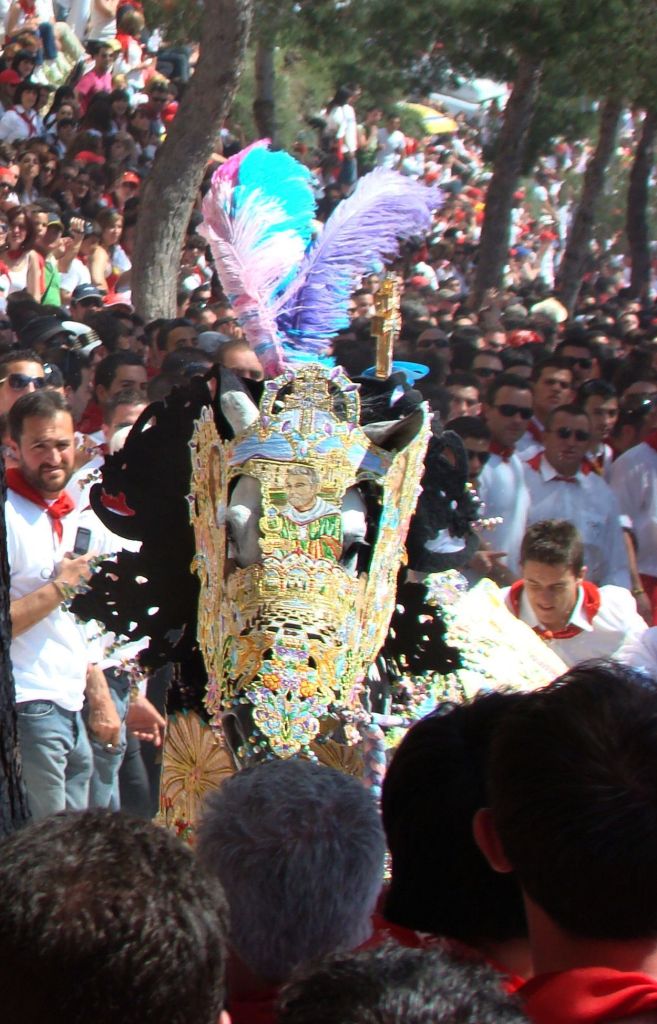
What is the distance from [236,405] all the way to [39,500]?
59.7 inches

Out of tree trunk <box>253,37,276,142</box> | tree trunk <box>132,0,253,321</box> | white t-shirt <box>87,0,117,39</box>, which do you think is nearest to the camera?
tree trunk <box>132,0,253,321</box>

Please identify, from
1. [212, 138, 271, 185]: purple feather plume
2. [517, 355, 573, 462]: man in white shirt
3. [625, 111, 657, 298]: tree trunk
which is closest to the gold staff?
[212, 138, 271, 185]: purple feather plume

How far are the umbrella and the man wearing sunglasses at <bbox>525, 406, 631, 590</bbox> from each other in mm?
18703

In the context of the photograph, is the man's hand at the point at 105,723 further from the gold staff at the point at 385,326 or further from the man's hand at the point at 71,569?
the gold staff at the point at 385,326

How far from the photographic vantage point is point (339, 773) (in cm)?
270

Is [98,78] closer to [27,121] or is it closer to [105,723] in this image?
A: [27,121]

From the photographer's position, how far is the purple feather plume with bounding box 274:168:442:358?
13.7 feet

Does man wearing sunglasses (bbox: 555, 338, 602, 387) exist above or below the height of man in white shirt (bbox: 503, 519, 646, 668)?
above

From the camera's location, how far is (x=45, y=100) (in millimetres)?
15625

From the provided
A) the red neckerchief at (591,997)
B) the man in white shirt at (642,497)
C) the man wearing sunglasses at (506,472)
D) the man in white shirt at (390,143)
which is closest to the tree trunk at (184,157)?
the man wearing sunglasses at (506,472)

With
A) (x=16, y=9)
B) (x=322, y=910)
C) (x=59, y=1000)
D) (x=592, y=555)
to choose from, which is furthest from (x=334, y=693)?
(x=16, y=9)

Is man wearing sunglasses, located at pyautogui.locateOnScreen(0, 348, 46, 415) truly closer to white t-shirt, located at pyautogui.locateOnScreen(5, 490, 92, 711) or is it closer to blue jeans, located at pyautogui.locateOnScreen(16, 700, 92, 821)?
white t-shirt, located at pyautogui.locateOnScreen(5, 490, 92, 711)

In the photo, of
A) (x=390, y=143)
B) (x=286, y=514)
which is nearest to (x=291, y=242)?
(x=286, y=514)

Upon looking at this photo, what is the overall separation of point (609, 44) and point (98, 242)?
4.18 metres
